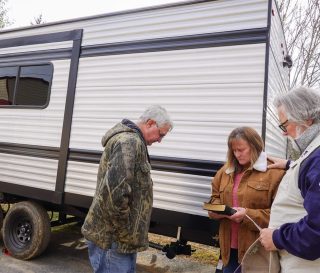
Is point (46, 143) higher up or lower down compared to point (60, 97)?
lower down

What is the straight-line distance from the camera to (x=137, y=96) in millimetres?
3580

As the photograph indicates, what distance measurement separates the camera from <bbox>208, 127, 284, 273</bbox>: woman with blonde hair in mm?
2389

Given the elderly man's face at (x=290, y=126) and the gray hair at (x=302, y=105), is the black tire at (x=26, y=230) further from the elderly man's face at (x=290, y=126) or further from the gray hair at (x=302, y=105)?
the gray hair at (x=302, y=105)

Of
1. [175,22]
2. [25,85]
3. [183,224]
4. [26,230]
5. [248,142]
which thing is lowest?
[26,230]

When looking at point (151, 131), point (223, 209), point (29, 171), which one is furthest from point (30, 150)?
point (223, 209)

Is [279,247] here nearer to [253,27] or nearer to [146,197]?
[146,197]

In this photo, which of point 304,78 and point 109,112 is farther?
point 304,78

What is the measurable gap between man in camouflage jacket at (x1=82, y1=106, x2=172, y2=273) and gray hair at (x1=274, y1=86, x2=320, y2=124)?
91 cm

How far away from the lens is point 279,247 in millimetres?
1664

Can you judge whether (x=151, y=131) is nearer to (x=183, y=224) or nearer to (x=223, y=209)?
(x=223, y=209)

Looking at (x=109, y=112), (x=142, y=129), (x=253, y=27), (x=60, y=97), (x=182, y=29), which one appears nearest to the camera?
(x=142, y=129)

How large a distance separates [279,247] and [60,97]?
3.16 metres

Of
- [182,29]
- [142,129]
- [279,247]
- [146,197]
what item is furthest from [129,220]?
[182,29]

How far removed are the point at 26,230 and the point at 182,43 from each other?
9.87ft
